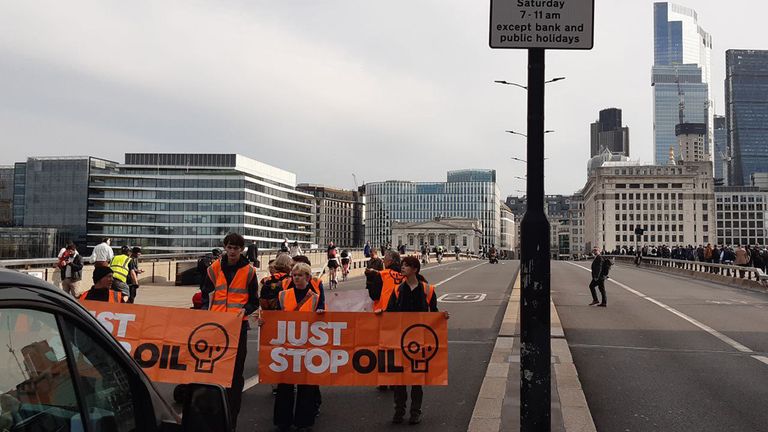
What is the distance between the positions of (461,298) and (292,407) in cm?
1611

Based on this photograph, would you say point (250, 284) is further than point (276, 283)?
No

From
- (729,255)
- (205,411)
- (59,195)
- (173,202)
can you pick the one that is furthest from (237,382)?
(173,202)

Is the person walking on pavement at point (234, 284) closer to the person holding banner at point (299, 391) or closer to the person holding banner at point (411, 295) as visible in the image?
the person holding banner at point (299, 391)

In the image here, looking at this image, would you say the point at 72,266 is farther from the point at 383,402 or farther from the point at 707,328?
the point at 707,328

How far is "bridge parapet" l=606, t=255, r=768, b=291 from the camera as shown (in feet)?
95.7

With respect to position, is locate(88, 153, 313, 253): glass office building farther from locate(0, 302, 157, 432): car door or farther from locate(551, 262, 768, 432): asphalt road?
locate(0, 302, 157, 432): car door

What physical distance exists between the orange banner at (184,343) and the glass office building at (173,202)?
123 meters

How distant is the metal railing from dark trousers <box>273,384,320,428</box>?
85.7 ft

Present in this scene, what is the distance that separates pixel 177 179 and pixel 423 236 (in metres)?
71.4

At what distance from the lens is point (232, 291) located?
7020mm

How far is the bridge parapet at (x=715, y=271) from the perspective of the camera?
1148 inches

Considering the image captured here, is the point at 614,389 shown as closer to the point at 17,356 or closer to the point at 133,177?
the point at 17,356

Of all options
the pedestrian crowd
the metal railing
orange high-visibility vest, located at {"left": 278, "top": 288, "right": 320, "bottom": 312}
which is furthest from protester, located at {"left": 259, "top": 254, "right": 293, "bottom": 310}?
the pedestrian crowd

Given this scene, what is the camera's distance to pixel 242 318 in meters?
6.67
